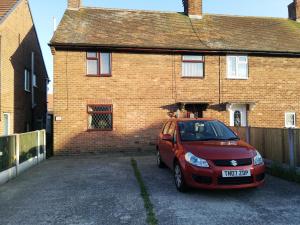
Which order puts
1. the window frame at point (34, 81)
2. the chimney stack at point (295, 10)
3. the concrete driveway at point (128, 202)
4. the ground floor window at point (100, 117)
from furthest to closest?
the chimney stack at point (295, 10)
the window frame at point (34, 81)
the ground floor window at point (100, 117)
the concrete driveway at point (128, 202)

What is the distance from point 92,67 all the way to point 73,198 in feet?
28.1

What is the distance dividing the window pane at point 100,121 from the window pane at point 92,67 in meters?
1.99

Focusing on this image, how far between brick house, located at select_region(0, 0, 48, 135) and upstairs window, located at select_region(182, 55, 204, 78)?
27.3 ft

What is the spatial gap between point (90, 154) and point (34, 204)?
24.7 feet

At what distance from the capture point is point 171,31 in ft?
51.0

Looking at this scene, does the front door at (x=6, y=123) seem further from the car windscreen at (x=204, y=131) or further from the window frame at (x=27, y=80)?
the car windscreen at (x=204, y=131)

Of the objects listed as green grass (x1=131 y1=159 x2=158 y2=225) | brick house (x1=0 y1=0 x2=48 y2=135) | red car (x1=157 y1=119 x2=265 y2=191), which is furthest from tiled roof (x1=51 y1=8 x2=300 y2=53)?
red car (x1=157 y1=119 x2=265 y2=191)

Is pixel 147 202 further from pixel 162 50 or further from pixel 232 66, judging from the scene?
pixel 232 66

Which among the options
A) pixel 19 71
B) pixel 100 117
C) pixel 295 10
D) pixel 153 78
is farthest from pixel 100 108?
pixel 295 10

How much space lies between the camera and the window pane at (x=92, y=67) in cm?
1359

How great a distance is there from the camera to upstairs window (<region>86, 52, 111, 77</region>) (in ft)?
44.5

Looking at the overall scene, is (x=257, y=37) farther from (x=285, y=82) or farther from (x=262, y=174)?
(x=262, y=174)

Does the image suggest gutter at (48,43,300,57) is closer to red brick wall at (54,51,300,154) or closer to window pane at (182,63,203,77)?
red brick wall at (54,51,300,154)

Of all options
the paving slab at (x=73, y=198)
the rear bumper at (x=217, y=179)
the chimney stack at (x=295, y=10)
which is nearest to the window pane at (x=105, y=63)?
the paving slab at (x=73, y=198)
